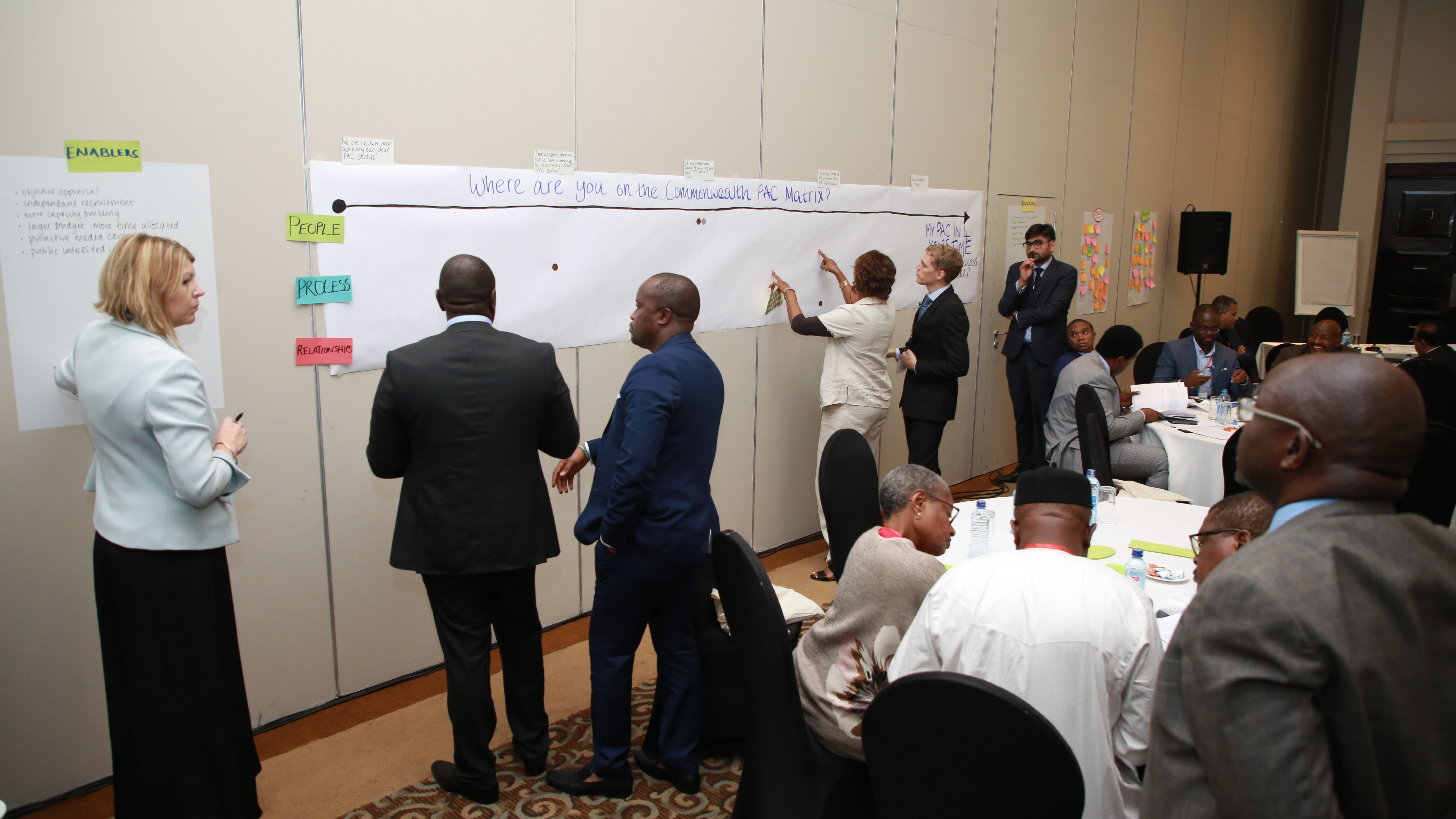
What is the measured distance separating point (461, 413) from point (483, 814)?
1.23 m

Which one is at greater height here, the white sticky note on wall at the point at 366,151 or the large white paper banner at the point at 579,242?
the white sticky note on wall at the point at 366,151

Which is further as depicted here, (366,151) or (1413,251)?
(1413,251)

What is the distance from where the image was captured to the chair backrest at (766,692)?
1918mm

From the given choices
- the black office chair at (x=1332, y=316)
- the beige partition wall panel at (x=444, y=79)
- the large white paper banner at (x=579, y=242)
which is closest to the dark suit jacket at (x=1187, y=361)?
the black office chair at (x=1332, y=316)

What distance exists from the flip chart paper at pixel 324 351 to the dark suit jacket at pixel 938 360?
3.07 meters

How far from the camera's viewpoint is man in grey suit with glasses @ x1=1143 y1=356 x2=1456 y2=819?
3.53 ft

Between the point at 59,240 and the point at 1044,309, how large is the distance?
5.26 metres

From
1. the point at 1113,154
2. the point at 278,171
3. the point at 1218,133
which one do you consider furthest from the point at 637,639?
the point at 1218,133

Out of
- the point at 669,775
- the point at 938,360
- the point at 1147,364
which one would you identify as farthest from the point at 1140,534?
the point at 1147,364

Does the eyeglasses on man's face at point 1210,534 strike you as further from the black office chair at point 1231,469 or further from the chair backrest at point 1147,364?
the chair backrest at point 1147,364

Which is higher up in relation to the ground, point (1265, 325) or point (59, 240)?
point (59, 240)

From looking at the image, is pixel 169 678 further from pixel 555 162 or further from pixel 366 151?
pixel 555 162

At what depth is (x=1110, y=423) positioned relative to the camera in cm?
464

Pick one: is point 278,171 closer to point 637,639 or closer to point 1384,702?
point 637,639
